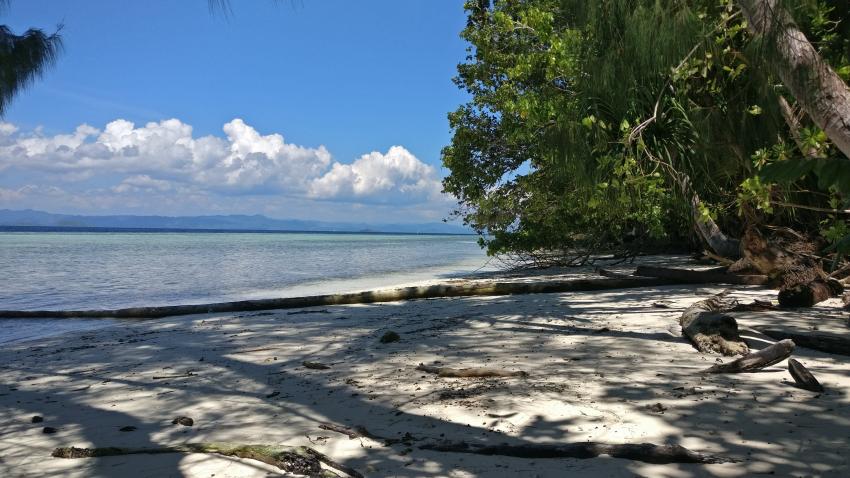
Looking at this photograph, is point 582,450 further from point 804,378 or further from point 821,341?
point 821,341

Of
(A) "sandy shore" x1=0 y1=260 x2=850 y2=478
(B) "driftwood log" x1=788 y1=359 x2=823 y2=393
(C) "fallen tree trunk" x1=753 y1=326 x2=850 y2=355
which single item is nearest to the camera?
(A) "sandy shore" x1=0 y1=260 x2=850 y2=478

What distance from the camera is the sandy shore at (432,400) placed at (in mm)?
3029

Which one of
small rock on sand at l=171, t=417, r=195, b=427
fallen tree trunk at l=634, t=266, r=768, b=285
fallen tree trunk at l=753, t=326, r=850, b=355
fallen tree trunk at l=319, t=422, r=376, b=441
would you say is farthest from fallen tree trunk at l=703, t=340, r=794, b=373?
fallen tree trunk at l=634, t=266, r=768, b=285

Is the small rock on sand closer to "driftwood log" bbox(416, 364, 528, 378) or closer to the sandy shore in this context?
the sandy shore

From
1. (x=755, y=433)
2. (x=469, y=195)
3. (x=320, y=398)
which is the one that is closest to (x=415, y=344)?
(x=320, y=398)

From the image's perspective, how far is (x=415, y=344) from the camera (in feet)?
21.2

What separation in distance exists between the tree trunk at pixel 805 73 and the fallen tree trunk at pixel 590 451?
2261 mm

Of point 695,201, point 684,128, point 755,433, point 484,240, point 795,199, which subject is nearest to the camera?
point 755,433

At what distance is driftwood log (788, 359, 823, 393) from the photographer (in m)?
3.82

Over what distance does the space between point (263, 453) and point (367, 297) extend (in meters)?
8.45

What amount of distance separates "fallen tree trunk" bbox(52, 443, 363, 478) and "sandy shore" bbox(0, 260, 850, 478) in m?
0.07

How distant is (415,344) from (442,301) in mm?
4517

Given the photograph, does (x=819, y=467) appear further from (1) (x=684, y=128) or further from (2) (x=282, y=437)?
(1) (x=684, y=128)

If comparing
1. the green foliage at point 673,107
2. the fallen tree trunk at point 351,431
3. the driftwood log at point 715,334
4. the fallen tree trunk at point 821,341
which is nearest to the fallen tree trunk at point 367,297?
the green foliage at point 673,107
